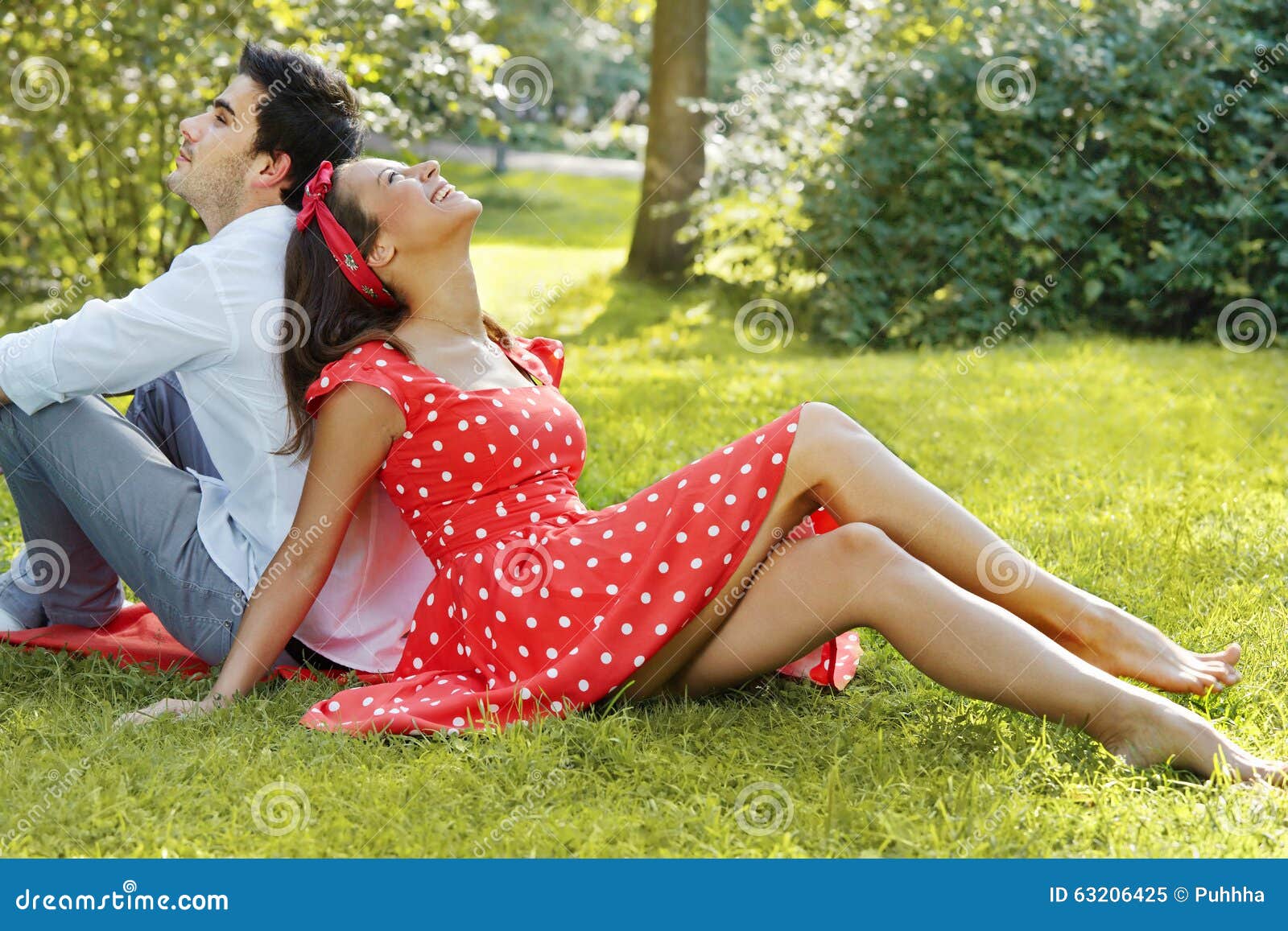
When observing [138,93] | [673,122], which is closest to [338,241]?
[138,93]

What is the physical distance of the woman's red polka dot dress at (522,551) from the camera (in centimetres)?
253

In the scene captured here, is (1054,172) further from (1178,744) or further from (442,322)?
(1178,744)

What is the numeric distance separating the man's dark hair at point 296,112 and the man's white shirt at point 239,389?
195 millimetres

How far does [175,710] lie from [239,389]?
0.69 meters

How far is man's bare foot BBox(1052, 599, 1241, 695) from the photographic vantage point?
2561 millimetres

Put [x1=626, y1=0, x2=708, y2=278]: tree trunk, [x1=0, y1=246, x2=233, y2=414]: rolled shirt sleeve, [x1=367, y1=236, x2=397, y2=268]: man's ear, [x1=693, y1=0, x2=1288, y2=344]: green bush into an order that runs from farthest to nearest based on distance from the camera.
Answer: [x1=626, y1=0, x2=708, y2=278]: tree trunk
[x1=693, y1=0, x2=1288, y2=344]: green bush
[x1=367, y1=236, x2=397, y2=268]: man's ear
[x1=0, y1=246, x2=233, y2=414]: rolled shirt sleeve

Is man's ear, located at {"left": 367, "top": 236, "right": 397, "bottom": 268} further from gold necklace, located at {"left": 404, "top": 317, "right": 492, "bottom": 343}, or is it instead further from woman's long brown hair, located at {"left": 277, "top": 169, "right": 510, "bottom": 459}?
gold necklace, located at {"left": 404, "top": 317, "right": 492, "bottom": 343}

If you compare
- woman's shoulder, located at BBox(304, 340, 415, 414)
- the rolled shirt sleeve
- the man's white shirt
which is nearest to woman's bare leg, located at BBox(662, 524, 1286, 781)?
woman's shoulder, located at BBox(304, 340, 415, 414)

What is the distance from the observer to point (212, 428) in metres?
2.88

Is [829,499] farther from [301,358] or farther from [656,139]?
[656,139]

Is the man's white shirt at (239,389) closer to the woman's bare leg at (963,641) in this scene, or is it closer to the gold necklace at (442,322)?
the gold necklace at (442,322)

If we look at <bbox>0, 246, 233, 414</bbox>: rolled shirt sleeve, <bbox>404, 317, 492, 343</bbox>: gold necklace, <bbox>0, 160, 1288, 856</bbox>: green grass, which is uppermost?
<bbox>404, 317, 492, 343</bbox>: gold necklace
